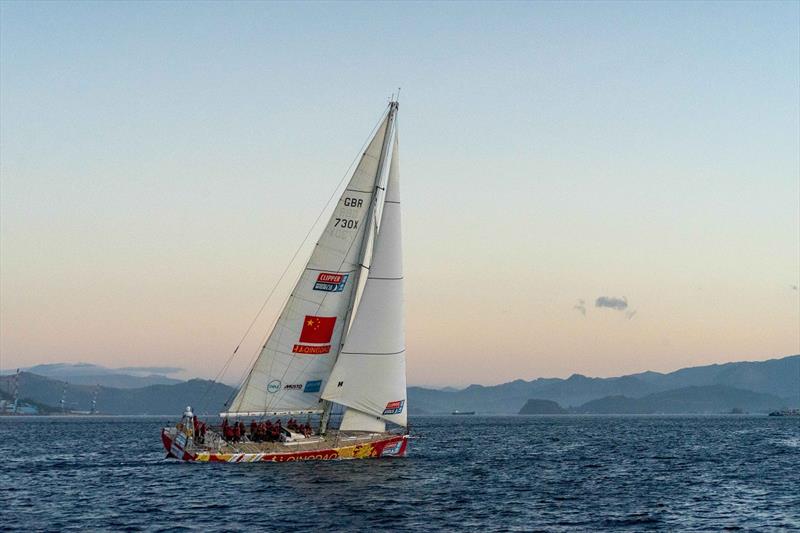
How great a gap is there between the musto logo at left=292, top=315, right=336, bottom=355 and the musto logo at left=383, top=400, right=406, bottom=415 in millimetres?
5769

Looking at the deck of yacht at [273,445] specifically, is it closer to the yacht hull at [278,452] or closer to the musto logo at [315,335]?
the yacht hull at [278,452]

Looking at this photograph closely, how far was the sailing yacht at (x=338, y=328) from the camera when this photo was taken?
206 ft

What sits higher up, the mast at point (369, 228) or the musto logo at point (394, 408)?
Result: the mast at point (369, 228)

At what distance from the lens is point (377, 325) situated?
63.1 metres

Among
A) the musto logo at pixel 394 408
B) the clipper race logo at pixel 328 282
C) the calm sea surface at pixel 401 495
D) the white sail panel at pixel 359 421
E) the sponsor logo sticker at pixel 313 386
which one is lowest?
the calm sea surface at pixel 401 495

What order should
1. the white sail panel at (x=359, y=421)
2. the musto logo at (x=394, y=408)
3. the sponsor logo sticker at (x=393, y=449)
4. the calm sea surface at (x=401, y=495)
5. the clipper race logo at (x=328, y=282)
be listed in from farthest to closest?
1. the sponsor logo sticker at (x=393, y=449)
2. the musto logo at (x=394, y=408)
3. the white sail panel at (x=359, y=421)
4. the clipper race logo at (x=328, y=282)
5. the calm sea surface at (x=401, y=495)

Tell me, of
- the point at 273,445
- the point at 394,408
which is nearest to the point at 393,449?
the point at 394,408

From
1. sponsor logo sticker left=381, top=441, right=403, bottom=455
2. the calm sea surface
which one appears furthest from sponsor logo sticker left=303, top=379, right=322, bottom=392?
sponsor logo sticker left=381, top=441, right=403, bottom=455

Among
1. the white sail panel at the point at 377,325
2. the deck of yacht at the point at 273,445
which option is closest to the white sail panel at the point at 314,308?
the white sail panel at the point at 377,325

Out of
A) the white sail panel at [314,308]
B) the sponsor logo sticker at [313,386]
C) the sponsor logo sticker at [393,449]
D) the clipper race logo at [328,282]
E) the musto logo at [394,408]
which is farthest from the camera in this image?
the sponsor logo sticker at [393,449]

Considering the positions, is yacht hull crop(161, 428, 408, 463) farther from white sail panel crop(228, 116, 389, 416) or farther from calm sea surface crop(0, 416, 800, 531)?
white sail panel crop(228, 116, 389, 416)

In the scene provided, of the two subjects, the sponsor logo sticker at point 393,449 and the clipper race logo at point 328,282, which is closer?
the clipper race logo at point 328,282

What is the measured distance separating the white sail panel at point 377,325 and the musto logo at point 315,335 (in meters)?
1.53

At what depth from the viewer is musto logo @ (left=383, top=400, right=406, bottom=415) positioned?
6425 centimetres
